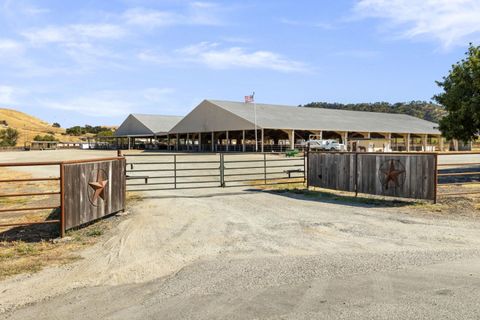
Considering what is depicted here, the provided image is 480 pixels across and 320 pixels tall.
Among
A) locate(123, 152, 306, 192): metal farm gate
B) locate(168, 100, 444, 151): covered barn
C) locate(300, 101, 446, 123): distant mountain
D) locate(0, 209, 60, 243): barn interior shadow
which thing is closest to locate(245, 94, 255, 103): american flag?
locate(168, 100, 444, 151): covered barn

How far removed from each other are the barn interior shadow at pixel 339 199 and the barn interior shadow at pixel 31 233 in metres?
8.11

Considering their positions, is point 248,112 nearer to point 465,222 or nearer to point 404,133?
point 404,133

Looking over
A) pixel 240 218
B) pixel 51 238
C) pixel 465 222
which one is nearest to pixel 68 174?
pixel 51 238

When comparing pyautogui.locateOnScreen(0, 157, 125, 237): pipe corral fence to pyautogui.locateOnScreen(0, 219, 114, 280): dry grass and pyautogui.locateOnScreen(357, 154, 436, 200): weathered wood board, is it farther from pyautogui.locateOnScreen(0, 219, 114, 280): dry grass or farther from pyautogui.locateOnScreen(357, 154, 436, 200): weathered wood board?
pyautogui.locateOnScreen(357, 154, 436, 200): weathered wood board

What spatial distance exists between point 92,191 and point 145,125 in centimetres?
6992

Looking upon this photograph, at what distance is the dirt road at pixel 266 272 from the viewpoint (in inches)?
194

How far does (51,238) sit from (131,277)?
325cm

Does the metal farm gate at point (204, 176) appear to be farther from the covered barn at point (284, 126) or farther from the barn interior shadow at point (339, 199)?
the covered barn at point (284, 126)

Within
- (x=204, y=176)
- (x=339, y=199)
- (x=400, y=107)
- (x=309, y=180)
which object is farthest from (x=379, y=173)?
(x=400, y=107)

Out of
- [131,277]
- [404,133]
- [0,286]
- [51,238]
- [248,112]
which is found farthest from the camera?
[404,133]

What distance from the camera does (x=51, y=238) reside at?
866 cm

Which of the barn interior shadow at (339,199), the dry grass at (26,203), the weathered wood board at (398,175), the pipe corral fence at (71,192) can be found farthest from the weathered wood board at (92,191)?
the weathered wood board at (398,175)

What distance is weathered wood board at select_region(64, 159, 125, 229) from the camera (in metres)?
8.91

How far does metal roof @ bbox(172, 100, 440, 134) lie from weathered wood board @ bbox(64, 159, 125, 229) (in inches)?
1549
